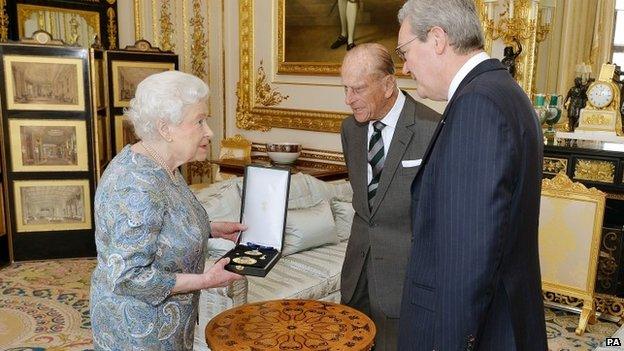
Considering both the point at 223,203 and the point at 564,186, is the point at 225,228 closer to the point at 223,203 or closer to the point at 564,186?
the point at 223,203

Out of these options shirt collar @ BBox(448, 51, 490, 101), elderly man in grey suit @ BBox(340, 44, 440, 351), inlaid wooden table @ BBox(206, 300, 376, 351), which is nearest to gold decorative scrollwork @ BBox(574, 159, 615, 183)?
elderly man in grey suit @ BBox(340, 44, 440, 351)

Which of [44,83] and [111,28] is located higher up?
[111,28]

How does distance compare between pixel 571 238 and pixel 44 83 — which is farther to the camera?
pixel 44 83

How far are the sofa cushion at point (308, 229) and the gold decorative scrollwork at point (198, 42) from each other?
11.4 feet

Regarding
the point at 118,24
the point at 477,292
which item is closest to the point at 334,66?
the point at 118,24

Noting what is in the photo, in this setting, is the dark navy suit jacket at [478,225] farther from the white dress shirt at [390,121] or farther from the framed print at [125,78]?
the framed print at [125,78]

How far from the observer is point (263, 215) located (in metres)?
2.12

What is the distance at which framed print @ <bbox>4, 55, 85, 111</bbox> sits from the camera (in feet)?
16.2

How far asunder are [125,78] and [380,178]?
4.37 m

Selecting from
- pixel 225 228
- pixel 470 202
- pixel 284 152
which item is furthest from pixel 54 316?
pixel 470 202

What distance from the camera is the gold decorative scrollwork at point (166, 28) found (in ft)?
21.6

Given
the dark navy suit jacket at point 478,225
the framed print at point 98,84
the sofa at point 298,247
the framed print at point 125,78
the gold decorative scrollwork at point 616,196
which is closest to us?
the dark navy suit jacket at point 478,225

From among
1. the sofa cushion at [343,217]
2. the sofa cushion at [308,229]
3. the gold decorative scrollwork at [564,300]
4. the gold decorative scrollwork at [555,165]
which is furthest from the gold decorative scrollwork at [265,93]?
the gold decorative scrollwork at [564,300]

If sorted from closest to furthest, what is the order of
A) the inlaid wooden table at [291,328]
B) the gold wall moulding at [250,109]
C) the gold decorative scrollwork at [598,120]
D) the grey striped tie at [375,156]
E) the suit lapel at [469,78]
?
1. the suit lapel at [469,78]
2. the inlaid wooden table at [291,328]
3. the grey striped tie at [375,156]
4. the gold decorative scrollwork at [598,120]
5. the gold wall moulding at [250,109]
